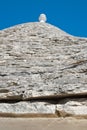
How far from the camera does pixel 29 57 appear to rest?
360 inches

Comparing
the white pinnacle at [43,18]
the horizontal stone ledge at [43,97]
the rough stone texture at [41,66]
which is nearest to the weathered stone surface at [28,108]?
the rough stone texture at [41,66]

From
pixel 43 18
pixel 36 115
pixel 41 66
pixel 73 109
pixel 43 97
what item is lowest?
pixel 36 115

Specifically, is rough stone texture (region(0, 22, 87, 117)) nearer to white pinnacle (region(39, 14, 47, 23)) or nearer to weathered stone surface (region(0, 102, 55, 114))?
weathered stone surface (region(0, 102, 55, 114))

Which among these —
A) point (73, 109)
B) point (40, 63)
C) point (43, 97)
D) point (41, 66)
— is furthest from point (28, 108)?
point (40, 63)

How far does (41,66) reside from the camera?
331 inches

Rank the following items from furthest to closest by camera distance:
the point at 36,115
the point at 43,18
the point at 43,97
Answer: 1. the point at 43,18
2. the point at 43,97
3. the point at 36,115

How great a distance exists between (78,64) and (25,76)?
1210mm

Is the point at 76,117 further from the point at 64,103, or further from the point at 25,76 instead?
the point at 25,76

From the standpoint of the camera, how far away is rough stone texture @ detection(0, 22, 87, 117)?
24.0 ft

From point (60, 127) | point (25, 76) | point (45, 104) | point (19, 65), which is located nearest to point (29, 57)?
point (19, 65)

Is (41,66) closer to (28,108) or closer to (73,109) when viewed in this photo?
(28,108)

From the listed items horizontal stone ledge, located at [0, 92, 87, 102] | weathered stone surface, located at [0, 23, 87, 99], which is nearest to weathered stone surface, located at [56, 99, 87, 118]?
horizontal stone ledge, located at [0, 92, 87, 102]

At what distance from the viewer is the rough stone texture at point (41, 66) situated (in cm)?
733

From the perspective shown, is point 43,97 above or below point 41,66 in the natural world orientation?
below
